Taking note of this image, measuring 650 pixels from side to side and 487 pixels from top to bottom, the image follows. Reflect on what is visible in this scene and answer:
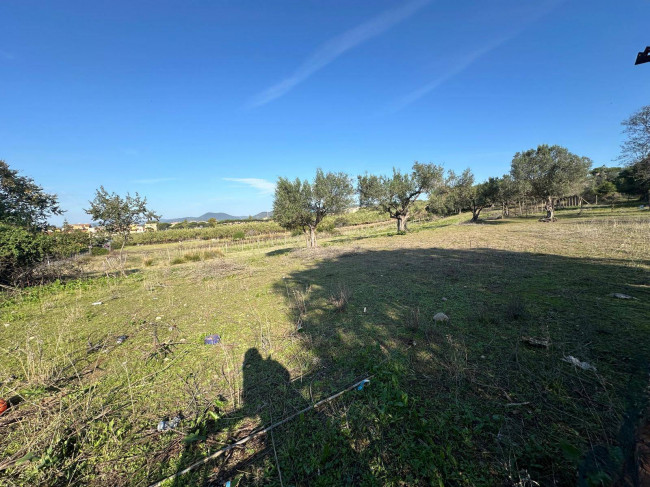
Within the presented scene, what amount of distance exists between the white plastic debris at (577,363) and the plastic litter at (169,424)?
535cm

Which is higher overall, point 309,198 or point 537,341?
point 309,198

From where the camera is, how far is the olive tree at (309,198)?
18.4m

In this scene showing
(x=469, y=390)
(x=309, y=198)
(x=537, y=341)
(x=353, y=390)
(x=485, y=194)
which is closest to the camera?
(x=469, y=390)

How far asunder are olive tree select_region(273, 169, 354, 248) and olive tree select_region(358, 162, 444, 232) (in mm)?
5584

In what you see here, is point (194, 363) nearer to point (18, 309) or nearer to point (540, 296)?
point (540, 296)

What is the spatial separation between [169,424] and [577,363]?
549 centimetres

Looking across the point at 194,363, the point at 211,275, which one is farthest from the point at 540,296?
the point at 211,275

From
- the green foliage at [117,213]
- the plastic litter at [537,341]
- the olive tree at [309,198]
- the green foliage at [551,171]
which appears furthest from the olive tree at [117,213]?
the green foliage at [551,171]

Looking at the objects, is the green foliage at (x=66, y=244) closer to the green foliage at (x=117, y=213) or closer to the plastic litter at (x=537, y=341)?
the green foliage at (x=117, y=213)

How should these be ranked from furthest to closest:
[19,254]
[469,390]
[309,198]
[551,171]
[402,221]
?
[402,221] < [551,171] < [309,198] < [19,254] < [469,390]

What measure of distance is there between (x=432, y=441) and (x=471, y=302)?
4.27 meters

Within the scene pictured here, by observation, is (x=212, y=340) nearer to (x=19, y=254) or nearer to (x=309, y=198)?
(x=19, y=254)

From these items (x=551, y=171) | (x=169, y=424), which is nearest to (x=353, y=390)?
(x=169, y=424)

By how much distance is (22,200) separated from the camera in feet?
49.6
